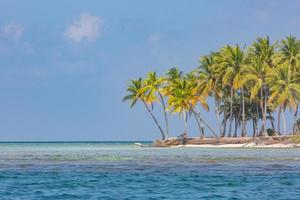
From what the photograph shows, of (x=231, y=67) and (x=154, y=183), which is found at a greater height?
(x=231, y=67)

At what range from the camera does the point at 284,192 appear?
26141mm

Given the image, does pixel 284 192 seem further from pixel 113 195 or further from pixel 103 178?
pixel 103 178

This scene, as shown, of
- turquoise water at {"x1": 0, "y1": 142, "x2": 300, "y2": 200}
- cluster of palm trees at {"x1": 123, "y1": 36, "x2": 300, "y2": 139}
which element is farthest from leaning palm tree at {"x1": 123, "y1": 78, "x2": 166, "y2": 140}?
turquoise water at {"x1": 0, "y1": 142, "x2": 300, "y2": 200}

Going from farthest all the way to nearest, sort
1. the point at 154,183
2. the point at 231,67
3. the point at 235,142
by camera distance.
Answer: the point at 231,67 < the point at 235,142 < the point at 154,183

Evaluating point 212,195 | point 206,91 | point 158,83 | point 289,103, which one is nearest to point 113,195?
point 212,195

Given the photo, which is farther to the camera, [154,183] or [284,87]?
[284,87]

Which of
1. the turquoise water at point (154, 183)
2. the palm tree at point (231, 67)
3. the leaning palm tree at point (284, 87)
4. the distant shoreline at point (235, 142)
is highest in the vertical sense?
the palm tree at point (231, 67)

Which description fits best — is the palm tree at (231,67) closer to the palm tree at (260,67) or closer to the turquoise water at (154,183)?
the palm tree at (260,67)

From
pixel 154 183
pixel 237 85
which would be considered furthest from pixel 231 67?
pixel 154 183

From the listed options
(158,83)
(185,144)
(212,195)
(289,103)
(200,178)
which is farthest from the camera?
(158,83)

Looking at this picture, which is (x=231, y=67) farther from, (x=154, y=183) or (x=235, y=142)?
(x=154, y=183)

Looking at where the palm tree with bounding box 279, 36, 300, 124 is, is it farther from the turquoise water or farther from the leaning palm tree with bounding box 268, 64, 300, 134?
the turquoise water

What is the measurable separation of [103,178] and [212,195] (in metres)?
9.52

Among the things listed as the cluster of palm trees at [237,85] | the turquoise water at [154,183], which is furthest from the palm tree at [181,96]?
the turquoise water at [154,183]
